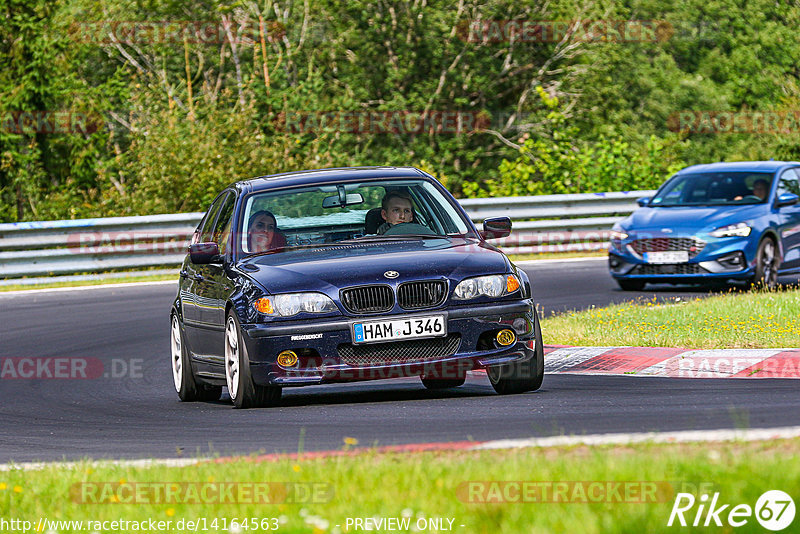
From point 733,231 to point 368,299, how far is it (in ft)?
29.2

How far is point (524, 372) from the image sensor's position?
923 centimetres

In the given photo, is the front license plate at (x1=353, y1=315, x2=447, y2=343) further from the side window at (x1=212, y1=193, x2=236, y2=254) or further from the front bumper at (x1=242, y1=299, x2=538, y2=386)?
the side window at (x1=212, y1=193, x2=236, y2=254)

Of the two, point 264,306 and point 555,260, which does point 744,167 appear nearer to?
point 555,260

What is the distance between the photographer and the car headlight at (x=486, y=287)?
8.87m

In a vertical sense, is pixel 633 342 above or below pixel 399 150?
above

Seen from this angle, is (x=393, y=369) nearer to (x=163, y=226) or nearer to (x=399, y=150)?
(x=163, y=226)

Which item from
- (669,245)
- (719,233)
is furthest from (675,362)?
(669,245)

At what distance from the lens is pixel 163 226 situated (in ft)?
71.8

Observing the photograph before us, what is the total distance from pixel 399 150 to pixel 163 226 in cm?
1875

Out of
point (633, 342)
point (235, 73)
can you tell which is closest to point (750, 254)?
point (633, 342)

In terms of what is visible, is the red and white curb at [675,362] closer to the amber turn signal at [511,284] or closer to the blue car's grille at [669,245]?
the amber turn signal at [511,284]

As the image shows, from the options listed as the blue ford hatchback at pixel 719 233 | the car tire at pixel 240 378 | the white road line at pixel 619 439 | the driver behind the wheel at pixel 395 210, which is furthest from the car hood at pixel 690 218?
the white road line at pixel 619 439

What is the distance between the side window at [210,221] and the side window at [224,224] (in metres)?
0.10

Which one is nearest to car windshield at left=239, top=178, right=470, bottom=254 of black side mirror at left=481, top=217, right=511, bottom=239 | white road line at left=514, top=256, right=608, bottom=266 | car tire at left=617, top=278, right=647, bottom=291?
black side mirror at left=481, top=217, right=511, bottom=239
